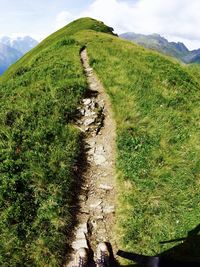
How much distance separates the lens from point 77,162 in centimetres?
1512

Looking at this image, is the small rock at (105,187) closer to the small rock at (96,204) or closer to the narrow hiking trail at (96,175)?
the narrow hiking trail at (96,175)

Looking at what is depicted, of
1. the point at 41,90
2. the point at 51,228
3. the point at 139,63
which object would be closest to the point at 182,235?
the point at 51,228

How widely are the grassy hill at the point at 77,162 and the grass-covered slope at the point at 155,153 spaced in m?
0.04

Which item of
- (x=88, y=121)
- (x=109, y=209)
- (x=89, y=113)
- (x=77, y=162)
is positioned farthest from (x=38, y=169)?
(x=89, y=113)

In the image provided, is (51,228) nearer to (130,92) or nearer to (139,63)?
(130,92)

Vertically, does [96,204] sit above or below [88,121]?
below

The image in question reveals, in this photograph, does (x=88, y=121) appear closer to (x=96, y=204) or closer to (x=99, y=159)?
(x=99, y=159)

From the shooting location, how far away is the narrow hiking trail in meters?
12.0

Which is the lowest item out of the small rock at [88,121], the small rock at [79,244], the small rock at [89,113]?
the small rock at [79,244]

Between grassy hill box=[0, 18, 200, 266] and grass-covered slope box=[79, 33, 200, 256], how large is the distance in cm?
4

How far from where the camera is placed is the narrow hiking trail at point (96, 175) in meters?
12.0

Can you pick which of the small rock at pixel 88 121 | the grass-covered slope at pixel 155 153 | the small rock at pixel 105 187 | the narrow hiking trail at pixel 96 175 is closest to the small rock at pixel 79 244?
the narrow hiking trail at pixel 96 175

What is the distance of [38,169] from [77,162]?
1993mm

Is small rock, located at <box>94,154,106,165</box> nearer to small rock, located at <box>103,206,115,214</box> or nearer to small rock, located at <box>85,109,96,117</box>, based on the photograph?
small rock, located at <box>103,206,115,214</box>
